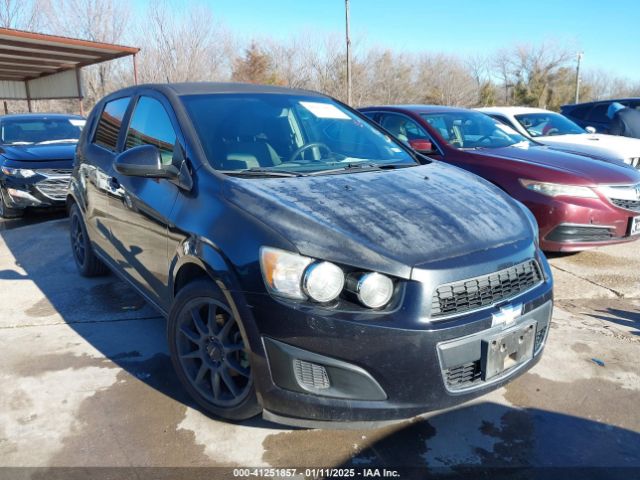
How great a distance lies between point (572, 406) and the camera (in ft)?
8.68

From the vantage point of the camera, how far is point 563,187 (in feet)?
14.7

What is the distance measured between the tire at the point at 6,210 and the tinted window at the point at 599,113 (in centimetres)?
1112

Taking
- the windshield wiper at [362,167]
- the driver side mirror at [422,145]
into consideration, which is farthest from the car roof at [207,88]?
the driver side mirror at [422,145]

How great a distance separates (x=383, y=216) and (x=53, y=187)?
20.3ft

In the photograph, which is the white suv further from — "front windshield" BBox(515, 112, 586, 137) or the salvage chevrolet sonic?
the salvage chevrolet sonic

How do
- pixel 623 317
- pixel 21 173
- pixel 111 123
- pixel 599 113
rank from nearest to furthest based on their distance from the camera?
pixel 623 317 → pixel 111 123 → pixel 21 173 → pixel 599 113

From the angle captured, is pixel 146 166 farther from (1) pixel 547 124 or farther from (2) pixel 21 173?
(1) pixel 547 124

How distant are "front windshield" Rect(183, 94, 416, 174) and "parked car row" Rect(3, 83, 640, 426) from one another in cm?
1

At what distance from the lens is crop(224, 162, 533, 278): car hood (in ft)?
6.67

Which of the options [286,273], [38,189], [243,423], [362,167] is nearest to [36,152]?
[38,189]

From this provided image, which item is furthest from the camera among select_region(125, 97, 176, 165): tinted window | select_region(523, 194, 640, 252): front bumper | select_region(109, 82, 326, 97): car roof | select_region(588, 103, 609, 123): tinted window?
select_region(588, 103, 609, 123): tinted window

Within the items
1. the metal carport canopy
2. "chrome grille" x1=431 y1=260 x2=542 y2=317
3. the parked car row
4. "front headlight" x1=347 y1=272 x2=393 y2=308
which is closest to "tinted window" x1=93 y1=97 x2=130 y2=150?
the parked car row

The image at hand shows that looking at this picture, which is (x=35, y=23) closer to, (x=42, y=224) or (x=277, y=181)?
(x=42, y=224)

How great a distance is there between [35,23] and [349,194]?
114ft
